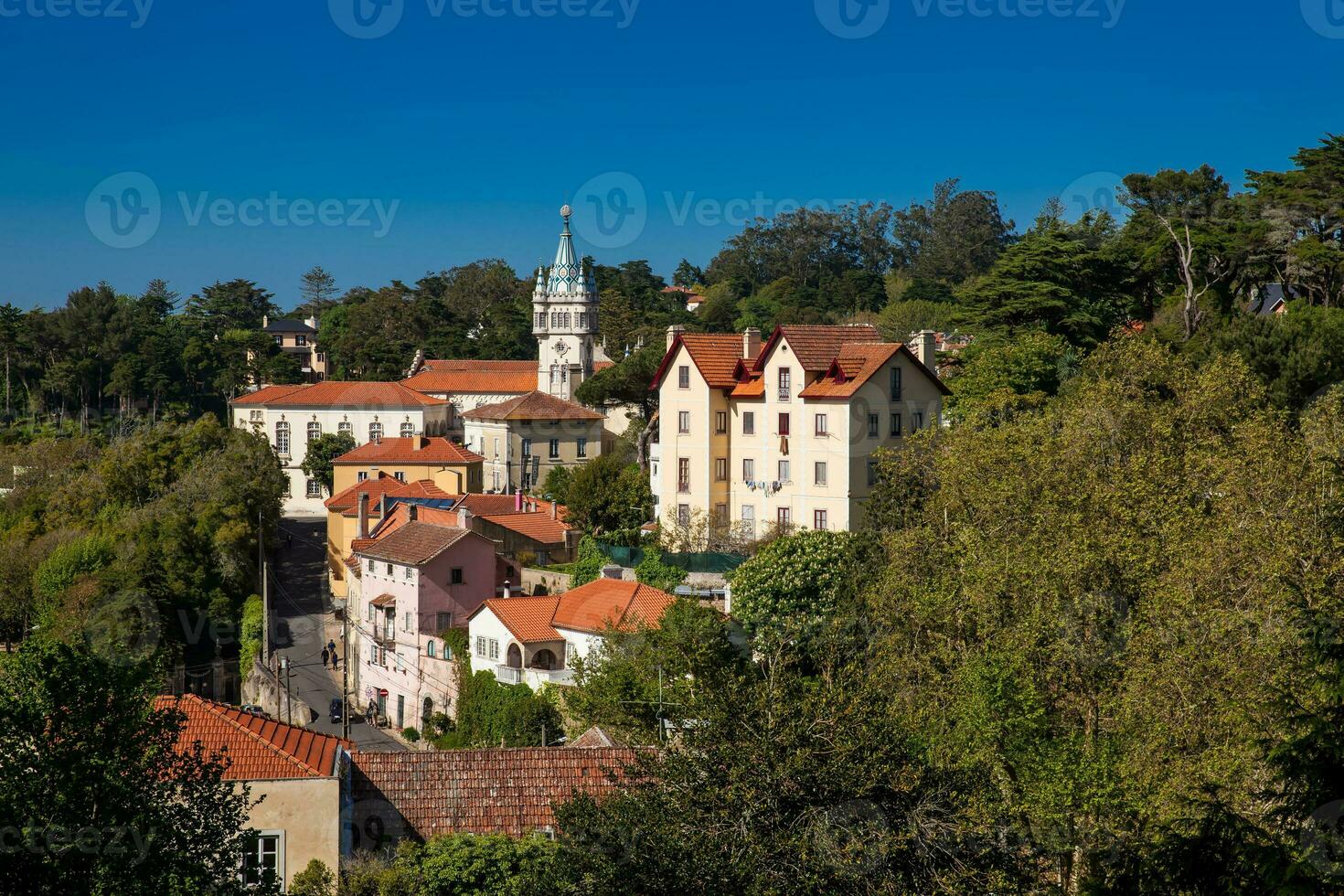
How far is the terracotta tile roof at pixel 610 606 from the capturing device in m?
35.6

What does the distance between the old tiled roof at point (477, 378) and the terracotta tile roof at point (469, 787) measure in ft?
208

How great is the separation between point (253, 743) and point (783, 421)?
2281cm

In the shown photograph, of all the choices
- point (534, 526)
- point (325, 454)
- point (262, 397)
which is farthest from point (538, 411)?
point (534, 526)

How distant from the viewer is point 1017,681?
21156 millimetres

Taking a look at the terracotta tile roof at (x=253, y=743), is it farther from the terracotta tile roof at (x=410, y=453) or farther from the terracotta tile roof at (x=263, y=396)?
the terracotta tile roof at (x=263, y=396)

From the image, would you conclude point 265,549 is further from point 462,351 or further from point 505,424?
point 462,351

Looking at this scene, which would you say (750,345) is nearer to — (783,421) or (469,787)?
(783,421)

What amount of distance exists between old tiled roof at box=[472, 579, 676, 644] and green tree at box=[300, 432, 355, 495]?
41842mm

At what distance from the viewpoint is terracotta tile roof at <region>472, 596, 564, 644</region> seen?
37000 millimetres

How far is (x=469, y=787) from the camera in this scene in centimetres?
2317

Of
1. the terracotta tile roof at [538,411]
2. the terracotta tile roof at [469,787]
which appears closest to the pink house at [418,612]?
the terracotta tile roof at [469,787]

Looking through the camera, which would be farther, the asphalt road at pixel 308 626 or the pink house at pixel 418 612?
the pink house at pixel 418 612

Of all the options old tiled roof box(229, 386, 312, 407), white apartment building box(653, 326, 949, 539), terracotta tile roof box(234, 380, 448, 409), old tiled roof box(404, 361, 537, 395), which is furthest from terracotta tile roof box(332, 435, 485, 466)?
white apartment building box(653, 326, 949, 539)

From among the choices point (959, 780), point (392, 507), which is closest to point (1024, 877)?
point (959, 780)
